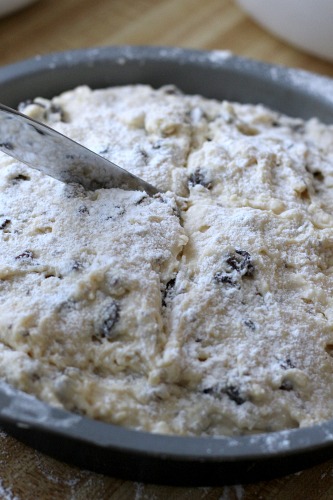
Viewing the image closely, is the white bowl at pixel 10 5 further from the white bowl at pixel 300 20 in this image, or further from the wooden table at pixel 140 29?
the white bowl at pixel 300 20

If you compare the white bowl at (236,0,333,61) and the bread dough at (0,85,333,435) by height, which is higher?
the white bowl at (236,0,333,61)

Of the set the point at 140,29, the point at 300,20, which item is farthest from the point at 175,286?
the point at 140,29

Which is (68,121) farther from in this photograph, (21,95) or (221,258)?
(221,258)

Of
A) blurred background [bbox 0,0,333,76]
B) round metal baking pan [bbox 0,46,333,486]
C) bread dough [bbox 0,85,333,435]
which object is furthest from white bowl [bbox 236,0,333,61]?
round metal baking pan [bbox 0,46,333,486]

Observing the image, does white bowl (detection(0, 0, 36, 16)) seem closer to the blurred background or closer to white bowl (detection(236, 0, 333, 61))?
the blurred background

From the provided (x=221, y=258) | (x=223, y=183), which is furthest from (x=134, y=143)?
(x=221, y=258)

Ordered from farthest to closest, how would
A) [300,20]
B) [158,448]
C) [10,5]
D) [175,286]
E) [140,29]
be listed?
1. [140,29]
2. [10,5]
3. [300,20]
4. [175,286]
5. [158,448]

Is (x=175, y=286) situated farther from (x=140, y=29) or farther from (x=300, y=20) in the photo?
(x=140, y=29)
